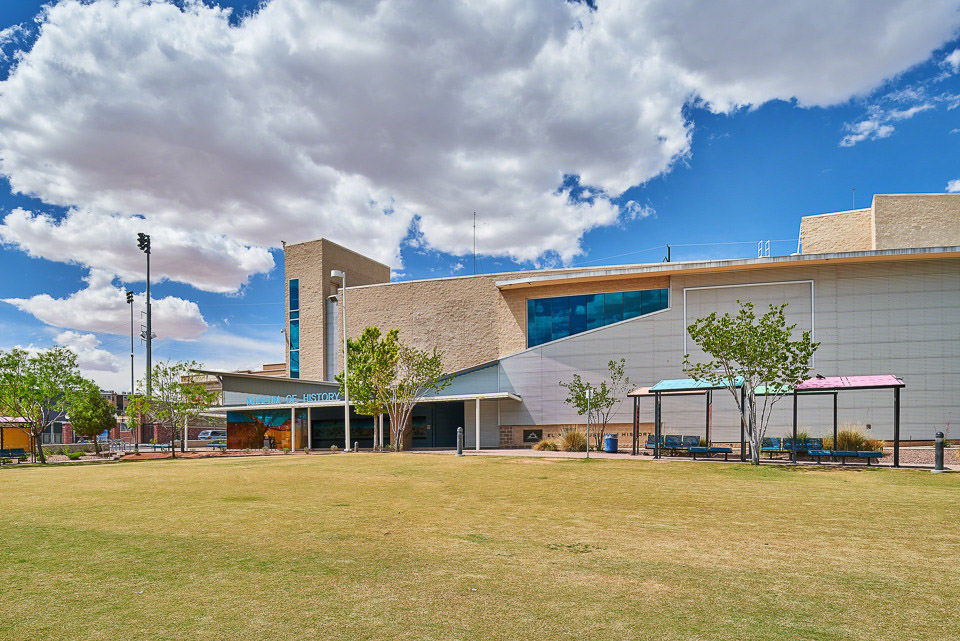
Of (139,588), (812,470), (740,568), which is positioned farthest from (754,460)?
(139,588)

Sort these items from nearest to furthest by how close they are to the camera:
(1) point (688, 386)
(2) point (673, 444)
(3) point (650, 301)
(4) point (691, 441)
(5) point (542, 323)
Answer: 1. (1) point (688, 386)
2. (2) point (673, 444)
3. (4) point (691, 441)
4. (3) point (650, 301)
5. (5) point (542, 323)

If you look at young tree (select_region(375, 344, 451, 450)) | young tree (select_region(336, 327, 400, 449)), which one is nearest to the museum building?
young tree (select_region(336, 327, 400, 449))

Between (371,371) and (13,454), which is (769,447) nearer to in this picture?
(371,371)

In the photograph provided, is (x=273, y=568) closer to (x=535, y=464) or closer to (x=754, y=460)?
(x=535, y=464)

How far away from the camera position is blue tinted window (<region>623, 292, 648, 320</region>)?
38.2m

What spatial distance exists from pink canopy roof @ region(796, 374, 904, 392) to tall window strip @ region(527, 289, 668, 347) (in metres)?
14.3

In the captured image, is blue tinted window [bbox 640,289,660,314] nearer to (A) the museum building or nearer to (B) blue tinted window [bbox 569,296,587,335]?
(A) the museum building

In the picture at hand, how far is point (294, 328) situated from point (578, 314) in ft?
86.9

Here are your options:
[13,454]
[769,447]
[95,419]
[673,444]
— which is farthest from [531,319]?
[13,454]

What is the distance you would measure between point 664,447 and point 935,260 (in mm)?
19105

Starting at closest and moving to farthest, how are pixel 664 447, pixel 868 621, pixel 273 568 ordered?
1. pixel 868 621
2. pixel 273 568
3. pixel 664 447

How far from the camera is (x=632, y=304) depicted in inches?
1516

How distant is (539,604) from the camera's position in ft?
16.9

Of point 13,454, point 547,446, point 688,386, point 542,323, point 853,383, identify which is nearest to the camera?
point 853,383
